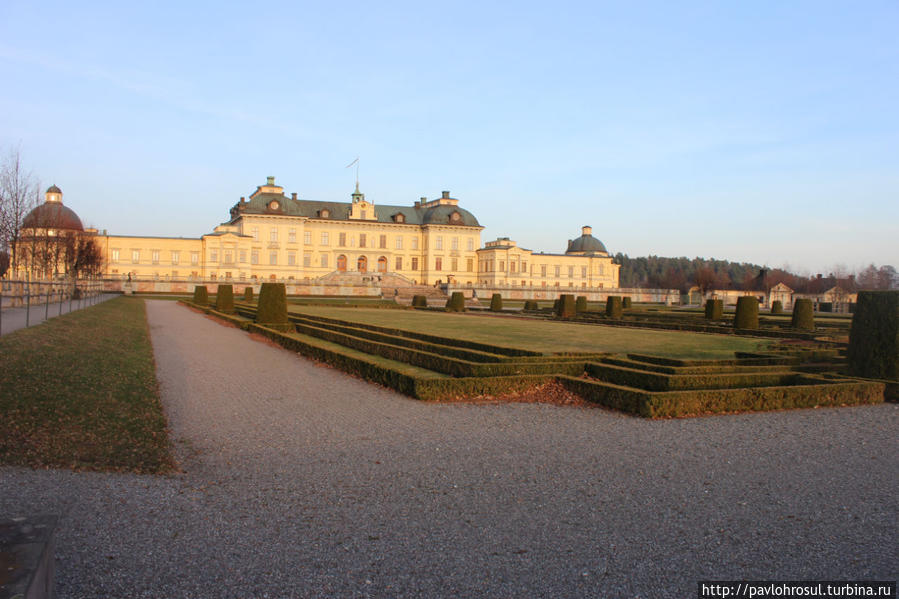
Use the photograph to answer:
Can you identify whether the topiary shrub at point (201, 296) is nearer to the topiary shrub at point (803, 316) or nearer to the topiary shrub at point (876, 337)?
the topiary shrub at point (803, 316)

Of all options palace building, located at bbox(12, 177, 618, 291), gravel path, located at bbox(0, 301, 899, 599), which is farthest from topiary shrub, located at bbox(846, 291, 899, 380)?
palace building, located at bbox(12, 177, 618, 291)

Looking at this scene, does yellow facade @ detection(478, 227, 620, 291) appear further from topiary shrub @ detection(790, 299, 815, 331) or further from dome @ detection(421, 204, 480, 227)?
topiary shrub @ detection(790, 299, 815, 331)

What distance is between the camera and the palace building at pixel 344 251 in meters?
54.1

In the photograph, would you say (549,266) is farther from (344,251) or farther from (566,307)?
(566,307)

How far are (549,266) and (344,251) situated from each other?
68.1 feet

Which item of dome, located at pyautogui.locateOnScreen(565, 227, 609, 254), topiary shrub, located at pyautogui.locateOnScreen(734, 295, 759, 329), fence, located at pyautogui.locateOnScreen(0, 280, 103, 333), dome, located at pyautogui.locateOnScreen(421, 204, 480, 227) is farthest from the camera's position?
dome, located at pyautogui.locateOnScreen(565, 227, 609, 254)

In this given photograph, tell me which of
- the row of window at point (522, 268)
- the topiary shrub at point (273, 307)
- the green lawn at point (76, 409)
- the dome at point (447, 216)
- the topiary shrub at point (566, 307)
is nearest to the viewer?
the green lawn at point (76, 409)

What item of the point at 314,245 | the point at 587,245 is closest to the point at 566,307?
the point at 314,245

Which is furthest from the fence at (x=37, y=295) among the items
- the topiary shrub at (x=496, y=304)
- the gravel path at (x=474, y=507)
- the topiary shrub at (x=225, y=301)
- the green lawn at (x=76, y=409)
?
the topiary shrub at (x=496, y=304)

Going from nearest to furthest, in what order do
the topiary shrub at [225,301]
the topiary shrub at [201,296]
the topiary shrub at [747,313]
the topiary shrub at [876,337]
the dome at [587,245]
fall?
the topiary shrub at [876,337], the topiary shrub at [747,313], the topiary shrub at [225,301], the topiary shrub at [201,296], the dome at [587,245]

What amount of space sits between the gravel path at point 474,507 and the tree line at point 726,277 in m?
35.8

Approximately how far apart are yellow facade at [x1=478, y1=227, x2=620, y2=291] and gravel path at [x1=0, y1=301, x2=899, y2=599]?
172 feet

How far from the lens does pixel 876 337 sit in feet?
28.7

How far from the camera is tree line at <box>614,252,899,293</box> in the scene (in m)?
56.7
